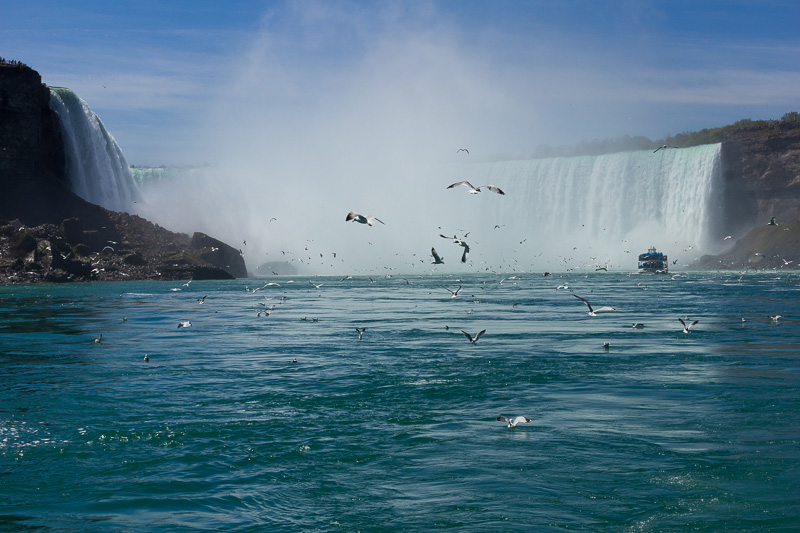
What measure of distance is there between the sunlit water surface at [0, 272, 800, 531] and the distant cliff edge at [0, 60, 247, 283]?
45.5 m

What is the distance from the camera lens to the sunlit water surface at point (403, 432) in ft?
29.2

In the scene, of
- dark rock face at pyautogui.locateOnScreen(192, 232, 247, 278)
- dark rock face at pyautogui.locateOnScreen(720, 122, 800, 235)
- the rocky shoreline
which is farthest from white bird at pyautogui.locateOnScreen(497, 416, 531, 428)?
dark rock face at pyautogui.locateOnScreen(720, 122, 800, 235)

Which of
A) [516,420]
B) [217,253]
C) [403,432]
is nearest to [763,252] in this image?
[217,253]

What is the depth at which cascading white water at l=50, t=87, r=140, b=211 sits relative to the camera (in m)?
83.3

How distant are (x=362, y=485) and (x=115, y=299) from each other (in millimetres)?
37907

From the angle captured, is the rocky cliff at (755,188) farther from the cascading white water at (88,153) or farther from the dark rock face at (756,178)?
the cascading white water at (88,153)

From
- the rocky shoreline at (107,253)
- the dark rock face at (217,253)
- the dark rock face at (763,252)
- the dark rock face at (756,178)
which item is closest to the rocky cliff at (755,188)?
the dark rock face at (756,178)

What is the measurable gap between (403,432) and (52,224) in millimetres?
67835

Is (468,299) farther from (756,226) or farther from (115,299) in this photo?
(756,226)

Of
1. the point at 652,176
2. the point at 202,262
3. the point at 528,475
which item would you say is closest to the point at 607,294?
the point at 528,475

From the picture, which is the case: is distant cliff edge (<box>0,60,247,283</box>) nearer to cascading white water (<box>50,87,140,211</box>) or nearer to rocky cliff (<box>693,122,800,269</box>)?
cascading white water (<box>50,87,140,211</box>)

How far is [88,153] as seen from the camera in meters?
86.4

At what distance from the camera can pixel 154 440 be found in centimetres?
1195

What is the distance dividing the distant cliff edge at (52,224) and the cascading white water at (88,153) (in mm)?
1656
